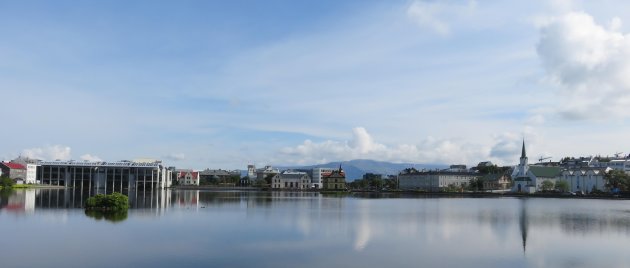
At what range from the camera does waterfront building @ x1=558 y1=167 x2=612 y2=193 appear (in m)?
92.0

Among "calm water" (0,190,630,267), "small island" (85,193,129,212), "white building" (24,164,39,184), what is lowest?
"calm water" (0,190,630,267)

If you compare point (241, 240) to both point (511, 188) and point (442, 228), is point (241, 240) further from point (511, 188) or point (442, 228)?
point (511, 188)

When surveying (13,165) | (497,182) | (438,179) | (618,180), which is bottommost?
(497,182)

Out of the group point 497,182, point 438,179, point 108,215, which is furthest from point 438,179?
point 108,215

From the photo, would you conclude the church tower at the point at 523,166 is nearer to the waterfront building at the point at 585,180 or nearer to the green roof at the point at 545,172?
the green roof at the point at 545,172

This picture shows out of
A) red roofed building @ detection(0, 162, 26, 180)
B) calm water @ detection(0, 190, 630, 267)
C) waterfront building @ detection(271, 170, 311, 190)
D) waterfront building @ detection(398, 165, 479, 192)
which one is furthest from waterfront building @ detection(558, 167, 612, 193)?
red roofed building @ detection(0, 162, 26, 180)

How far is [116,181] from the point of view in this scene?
102500 millimetres

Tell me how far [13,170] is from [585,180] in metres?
99.4

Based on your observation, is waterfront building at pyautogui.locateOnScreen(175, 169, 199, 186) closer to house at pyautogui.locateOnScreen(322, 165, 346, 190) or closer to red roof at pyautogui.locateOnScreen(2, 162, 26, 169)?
house at pyautogui.locateOnScreen(322, 165, 346, 190)

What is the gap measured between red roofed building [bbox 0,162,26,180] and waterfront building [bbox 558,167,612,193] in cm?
9524

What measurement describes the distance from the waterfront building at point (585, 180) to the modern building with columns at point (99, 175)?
77450 millimetres

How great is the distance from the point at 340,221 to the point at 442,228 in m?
6.00

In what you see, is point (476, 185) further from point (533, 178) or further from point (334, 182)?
point (334, 182)

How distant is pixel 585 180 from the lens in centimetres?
9625
